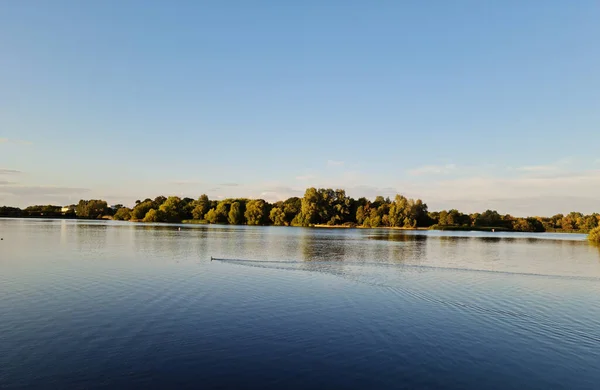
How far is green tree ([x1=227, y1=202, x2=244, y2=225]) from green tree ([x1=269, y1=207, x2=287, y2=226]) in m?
14.9

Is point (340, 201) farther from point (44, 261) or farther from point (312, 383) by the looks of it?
point (312, 383)

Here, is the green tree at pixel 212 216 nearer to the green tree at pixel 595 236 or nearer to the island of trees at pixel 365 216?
the island of trees at pixel 365 216

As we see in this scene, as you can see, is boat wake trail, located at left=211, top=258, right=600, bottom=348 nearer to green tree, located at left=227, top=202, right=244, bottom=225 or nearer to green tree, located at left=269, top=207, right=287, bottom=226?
green tree, located at left=269, top=207, right=287, bottom=226

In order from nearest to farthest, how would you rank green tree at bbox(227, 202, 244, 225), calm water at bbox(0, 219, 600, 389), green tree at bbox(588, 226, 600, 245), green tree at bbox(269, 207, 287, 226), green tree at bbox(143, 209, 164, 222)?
calm water at bbox(0, 219, 600, 389), green tree at bbox(588, 226, 600, 245), green tree at bbox(143, 209, 164, 222), green tree at bbox(269, 207, 287, 226), green tree at bbox(227, 202, 244, 225)

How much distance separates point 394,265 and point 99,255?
101 ft

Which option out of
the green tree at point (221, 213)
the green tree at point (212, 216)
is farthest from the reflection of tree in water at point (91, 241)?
the green tree at point (221, 213)

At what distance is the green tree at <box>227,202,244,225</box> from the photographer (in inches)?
7598

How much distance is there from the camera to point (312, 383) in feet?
38.5

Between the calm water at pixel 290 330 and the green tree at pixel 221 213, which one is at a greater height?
the green tree at pixel 221 213

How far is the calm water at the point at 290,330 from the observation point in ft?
40.4

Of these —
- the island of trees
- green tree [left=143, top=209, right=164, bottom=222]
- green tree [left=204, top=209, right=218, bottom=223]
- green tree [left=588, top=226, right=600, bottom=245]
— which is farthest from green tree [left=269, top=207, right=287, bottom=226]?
green tree [left=588, top=226, right=600, bottom=245]

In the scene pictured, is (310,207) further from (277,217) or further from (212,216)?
→ (212,216)

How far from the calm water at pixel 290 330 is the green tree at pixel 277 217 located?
157799 mm

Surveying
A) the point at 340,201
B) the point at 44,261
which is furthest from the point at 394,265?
the point at 340,201
